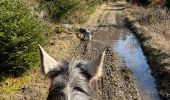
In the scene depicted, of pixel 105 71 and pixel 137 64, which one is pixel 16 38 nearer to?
pixel 105 71

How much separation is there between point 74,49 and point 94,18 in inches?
443

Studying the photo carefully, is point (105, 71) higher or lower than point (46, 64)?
lower

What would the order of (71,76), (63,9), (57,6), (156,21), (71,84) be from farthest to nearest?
(156,21) → (63,9) → (57,6) → (71,76) → (71,84)

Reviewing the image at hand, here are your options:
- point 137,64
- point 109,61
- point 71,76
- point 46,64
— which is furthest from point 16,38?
point 71,76

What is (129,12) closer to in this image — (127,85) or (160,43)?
(160,43)

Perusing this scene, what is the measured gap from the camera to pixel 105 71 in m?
15.3

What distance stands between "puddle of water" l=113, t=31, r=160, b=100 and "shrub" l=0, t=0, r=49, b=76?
431 cm

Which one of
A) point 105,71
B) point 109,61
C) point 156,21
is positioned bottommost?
point 156,21

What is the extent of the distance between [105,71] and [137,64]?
2.82 metres

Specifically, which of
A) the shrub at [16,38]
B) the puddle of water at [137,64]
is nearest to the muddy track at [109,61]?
the puddle of water at [137,64]

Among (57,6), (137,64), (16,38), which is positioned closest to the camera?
(16,38)

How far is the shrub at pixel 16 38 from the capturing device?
37.1 ft

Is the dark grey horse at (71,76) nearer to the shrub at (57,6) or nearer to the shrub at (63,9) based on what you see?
the shrub at (63,9)

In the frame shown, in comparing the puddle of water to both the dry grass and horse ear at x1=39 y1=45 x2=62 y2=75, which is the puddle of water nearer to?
the dry grass
